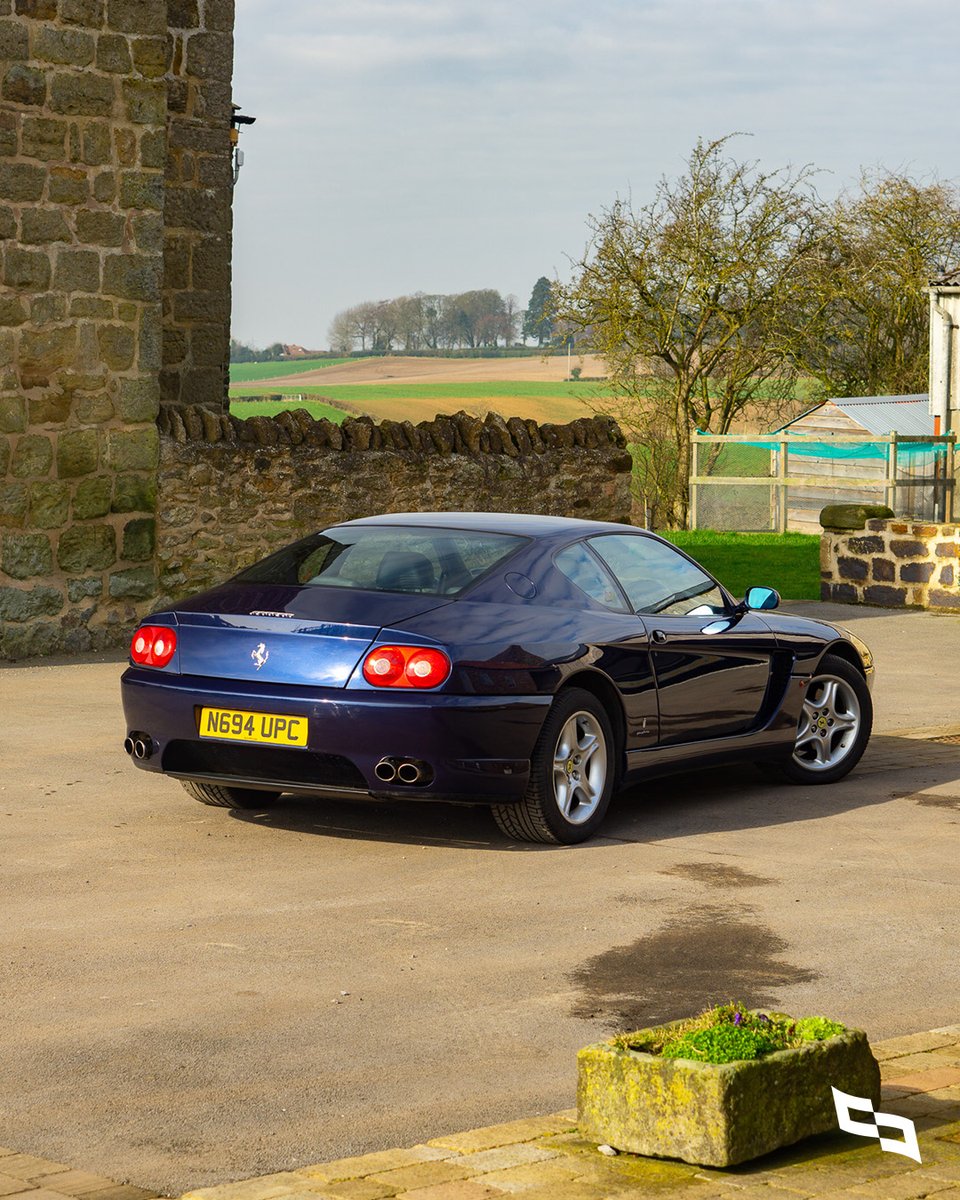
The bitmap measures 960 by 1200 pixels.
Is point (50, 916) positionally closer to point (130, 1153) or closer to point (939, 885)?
point (130, 1153)

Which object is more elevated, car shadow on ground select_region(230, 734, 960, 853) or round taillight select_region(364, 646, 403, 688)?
round taillight select_region(364, 646, 403, 688)

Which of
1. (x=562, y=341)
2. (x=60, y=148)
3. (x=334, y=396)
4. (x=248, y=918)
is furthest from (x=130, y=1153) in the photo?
(x=334, y=396)

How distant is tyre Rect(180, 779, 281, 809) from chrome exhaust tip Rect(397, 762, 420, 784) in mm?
1454

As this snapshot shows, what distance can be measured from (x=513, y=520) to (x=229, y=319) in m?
9.86

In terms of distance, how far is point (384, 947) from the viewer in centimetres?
671

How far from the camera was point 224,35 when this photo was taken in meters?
18.4

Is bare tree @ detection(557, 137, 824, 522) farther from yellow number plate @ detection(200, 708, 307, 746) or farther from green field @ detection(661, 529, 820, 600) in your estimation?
yellow number plate @ detection(200, 708, 307, 746)

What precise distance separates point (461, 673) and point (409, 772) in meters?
0.45

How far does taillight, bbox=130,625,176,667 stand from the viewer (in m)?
8.68

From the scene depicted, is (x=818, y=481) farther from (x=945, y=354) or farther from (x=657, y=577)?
(x=657, y=577)

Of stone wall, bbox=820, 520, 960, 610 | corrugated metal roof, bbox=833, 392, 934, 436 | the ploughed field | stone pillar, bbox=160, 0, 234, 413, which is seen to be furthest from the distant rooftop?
stone pillar, bbox=160, 0, 234, 413

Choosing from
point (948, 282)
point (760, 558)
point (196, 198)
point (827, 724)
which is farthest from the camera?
point (948, 282)

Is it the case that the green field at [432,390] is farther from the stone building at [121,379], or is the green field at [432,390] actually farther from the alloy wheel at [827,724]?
the alloy wheel at [827,724]

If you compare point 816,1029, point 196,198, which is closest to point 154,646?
point 816,1029
